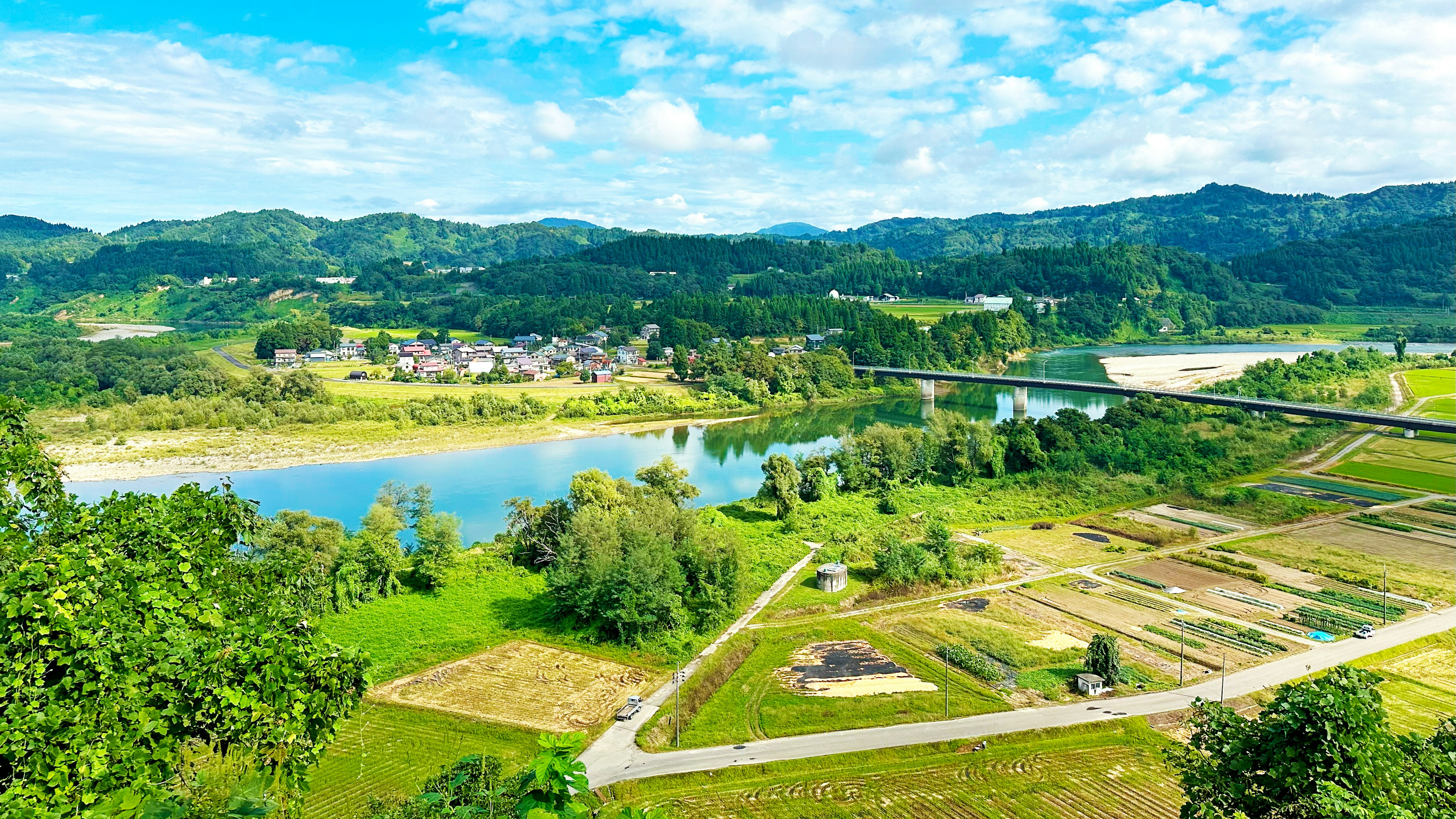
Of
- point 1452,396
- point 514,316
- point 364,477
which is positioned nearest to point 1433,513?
point 1452,396

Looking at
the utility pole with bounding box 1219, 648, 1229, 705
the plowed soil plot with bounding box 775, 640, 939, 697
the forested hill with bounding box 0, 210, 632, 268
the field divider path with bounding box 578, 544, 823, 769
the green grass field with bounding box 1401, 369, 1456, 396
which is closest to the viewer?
the field divider path with bounding box 578, 544, 823, 769

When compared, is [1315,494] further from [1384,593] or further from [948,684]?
[948,684]

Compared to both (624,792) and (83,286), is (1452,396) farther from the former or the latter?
(83,286)

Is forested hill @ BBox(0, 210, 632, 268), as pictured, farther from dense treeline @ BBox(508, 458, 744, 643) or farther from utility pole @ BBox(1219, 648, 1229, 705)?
utility pole @ BBox(1219, 648, 1229, 705)

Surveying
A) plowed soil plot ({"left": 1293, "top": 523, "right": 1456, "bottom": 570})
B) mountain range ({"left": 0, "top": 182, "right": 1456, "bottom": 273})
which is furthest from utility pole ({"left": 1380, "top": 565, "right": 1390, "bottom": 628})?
mountain range ({"left": 0, "top": 182, "right": 1456, "bottom": 273})

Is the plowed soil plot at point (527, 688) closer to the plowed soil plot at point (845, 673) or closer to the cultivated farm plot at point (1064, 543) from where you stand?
the plowed soil plot at point (845, 673)
